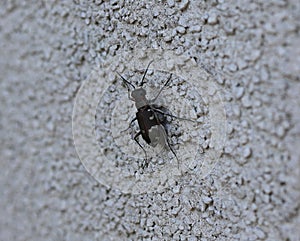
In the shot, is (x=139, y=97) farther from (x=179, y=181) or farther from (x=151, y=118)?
(x=179, y=181)

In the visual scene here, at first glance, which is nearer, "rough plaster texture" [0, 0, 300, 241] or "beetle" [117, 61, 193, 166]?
"rough plaster texture" [0, 0, 300, 241]

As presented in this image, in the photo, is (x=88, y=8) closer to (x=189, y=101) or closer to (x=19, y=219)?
(x=189, y=101)

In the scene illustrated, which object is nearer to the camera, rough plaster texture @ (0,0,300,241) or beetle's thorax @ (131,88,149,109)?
rough plaster texture @ (0,0,300,241)

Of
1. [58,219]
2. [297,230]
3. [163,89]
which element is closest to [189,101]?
[163,89]

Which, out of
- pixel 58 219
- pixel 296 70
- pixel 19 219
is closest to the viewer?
pixel 296 70

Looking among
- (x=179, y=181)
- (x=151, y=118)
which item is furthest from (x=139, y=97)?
(x=179, y=181)

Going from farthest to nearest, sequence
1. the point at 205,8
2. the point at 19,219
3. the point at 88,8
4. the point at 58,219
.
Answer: the point at 19,219 < the point at 58,219 < the point at 88,8 < the point at 205,8
